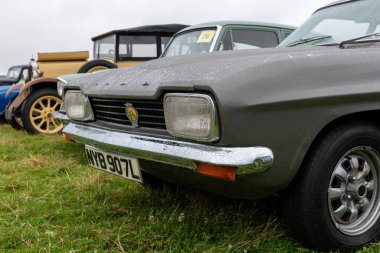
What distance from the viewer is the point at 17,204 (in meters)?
2.94

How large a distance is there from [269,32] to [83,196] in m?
3.77

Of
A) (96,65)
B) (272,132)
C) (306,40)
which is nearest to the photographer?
(272,132)

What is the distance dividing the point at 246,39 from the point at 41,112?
2929mm

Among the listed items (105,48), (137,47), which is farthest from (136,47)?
(105,48)

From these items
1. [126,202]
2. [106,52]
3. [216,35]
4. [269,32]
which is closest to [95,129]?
[126,202]

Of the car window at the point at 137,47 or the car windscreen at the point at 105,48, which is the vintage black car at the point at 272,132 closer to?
the car window at the point at 137,47

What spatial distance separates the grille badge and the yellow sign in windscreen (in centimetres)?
323

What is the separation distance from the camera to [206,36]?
5383mm

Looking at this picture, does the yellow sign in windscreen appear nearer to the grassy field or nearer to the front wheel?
the grassy field

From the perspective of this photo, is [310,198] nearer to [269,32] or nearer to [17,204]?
[17,204]

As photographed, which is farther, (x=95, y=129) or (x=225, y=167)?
(x=95, y=129)

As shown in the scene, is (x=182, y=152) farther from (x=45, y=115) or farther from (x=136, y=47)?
(x=136, y=47)

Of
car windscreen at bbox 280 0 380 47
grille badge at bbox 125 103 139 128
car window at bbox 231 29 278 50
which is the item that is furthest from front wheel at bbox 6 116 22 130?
car windscreen at bbox 280 0 380 47

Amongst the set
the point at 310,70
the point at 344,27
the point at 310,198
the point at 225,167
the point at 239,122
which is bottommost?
the point at 310,198
